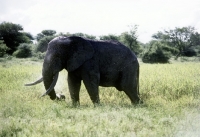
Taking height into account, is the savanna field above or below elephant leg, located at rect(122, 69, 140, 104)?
below

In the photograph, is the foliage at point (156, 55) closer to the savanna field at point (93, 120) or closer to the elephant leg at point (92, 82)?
the savanna field at point (93, 120)

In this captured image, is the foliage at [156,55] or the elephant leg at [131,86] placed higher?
the foliage at [156,55]

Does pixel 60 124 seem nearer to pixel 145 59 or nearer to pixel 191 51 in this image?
pixel 145 59

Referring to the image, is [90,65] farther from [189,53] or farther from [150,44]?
[189,53]

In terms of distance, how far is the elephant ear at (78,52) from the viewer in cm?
634

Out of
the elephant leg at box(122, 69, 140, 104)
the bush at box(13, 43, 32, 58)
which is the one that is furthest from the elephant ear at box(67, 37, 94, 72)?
the bush at box(13, 43, 32, 58)

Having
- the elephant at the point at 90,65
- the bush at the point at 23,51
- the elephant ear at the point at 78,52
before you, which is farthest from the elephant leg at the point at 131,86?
the bush at the point at 23,51

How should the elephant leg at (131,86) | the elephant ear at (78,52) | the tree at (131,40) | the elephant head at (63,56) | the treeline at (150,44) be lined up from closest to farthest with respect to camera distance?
the elephant head at (63,56), the elephant ear at (78,52), the elephant leg at (131,86), the treeline at (150,44), the tree at (131,40)

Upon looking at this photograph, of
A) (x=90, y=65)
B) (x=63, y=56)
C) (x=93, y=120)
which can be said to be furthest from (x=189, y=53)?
(x=93, y=120)

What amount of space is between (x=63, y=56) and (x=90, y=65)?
25.5 inches

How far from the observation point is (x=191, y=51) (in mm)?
56750

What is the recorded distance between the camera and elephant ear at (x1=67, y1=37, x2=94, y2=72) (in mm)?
6340

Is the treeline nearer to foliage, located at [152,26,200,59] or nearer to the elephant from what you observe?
foliage, located at [152,26,200,59]

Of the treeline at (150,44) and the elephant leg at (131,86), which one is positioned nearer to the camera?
the elephant leg at (131,86)
